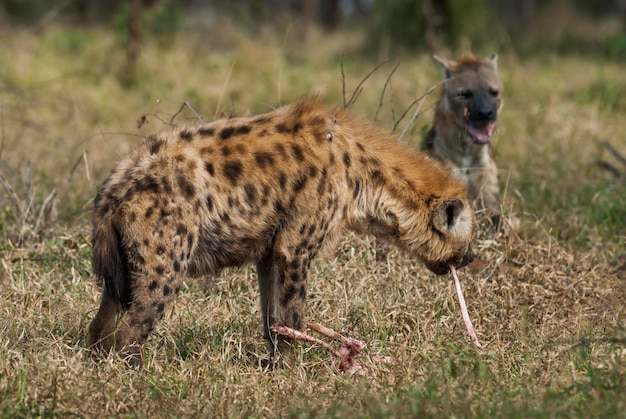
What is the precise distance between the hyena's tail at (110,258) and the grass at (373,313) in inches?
11.8

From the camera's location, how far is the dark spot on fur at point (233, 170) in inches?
176

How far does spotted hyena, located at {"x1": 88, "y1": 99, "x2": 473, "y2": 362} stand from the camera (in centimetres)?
421

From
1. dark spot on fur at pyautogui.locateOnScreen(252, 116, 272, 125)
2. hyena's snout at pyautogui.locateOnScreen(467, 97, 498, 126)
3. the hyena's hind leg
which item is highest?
dark spot on fur at pyautogui.locateOnScreen(252, 116, 272, 125)

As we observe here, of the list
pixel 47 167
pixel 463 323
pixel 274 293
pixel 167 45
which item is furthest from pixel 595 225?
pixel 167 45

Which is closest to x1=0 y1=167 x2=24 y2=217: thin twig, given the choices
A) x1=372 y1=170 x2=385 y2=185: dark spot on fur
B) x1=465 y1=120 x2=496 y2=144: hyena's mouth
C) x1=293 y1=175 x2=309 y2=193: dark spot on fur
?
x1=293 y1=175 x2=309 y2=193: dark spot on fur

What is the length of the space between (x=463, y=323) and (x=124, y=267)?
176 cm

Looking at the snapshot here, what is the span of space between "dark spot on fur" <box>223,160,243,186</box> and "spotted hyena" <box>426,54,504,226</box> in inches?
93.7

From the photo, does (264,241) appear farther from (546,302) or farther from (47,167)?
(47,167)

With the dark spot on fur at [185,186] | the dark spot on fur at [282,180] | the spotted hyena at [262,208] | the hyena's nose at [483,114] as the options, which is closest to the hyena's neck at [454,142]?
the hyena's nose at [483,114]

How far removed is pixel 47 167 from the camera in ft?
26.8

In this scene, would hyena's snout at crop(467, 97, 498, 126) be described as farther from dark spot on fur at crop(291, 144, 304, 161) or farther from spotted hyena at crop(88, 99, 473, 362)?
dark spot on fur at crop(291, 144, 304, 161)

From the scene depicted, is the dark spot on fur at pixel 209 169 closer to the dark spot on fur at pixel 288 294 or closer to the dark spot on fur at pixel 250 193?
the dark spot on fur at pixel 250 193

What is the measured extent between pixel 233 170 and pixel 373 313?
1.11 meters

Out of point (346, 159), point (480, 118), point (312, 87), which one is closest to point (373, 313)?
point (346, 159)
